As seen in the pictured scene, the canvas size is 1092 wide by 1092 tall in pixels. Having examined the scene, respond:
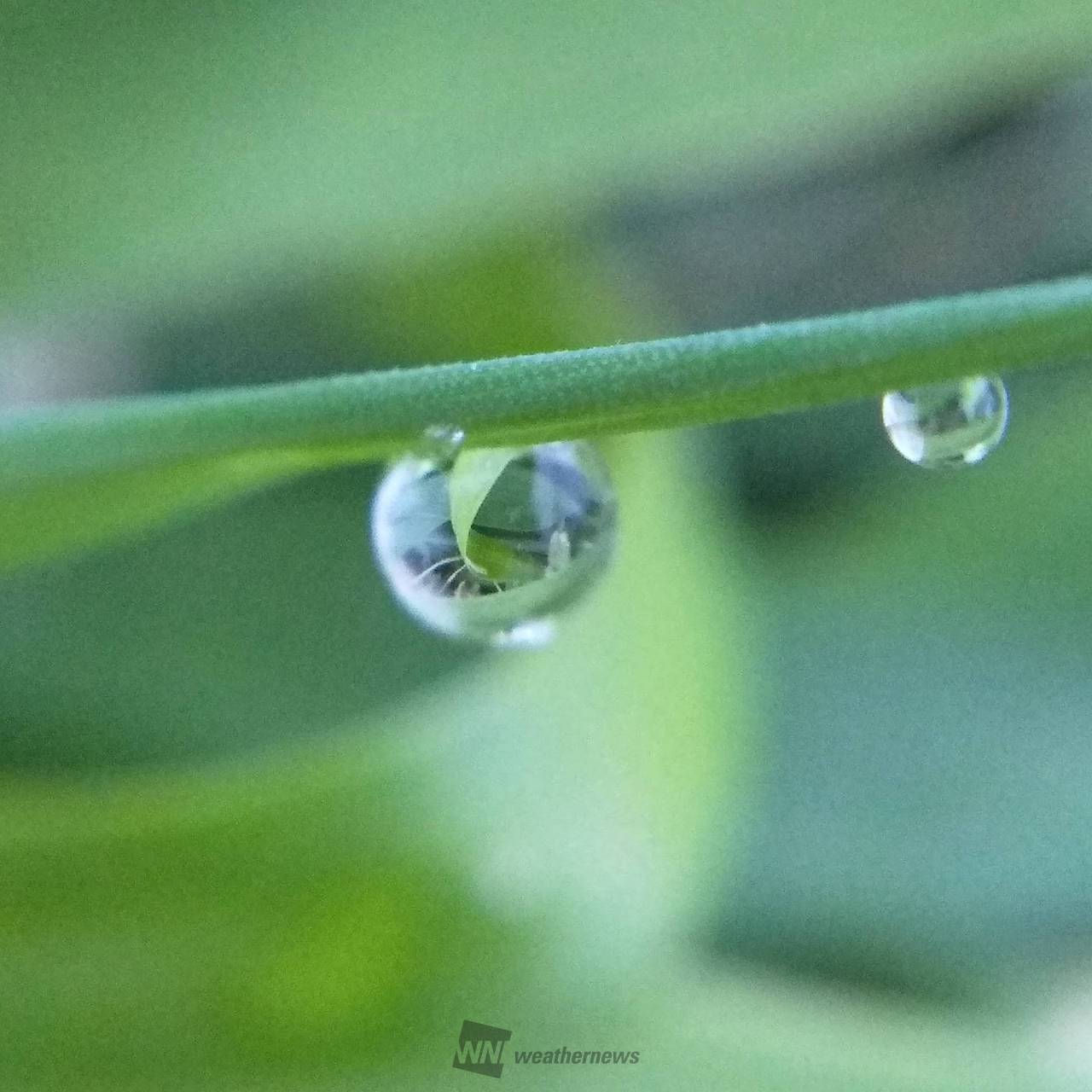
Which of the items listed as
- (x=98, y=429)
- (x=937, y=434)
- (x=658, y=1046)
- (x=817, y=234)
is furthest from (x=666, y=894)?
(x=817, y=234)

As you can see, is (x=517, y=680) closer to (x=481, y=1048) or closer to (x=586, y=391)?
(x=481, y=1048)

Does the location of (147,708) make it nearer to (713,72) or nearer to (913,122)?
(713,72)

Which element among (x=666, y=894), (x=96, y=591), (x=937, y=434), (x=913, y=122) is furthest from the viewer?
(x=913, y=122)

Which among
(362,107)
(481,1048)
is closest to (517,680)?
(481,1048)

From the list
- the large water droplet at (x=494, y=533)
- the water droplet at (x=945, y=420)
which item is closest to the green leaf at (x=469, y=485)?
the large water droplet at (x=494, y=533)

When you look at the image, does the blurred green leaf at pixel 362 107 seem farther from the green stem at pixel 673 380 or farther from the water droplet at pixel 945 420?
the green stem at pixel 673 380

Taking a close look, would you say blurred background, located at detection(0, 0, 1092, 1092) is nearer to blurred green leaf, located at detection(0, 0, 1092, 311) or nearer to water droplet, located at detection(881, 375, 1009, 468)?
blurred green leaf, located at detection(0, 0, 1092, 311)

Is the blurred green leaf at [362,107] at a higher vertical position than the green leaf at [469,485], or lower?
higher
